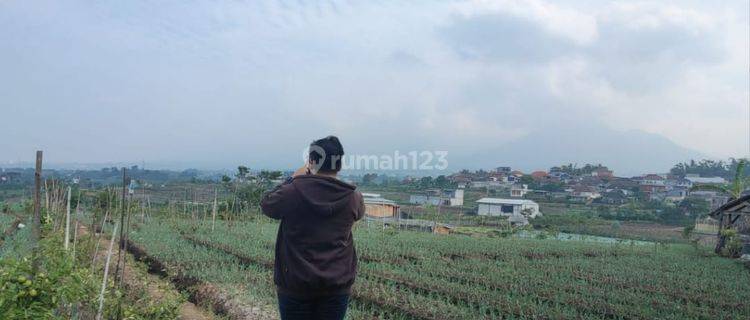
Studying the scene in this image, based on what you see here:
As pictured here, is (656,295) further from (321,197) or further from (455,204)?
(455,204)

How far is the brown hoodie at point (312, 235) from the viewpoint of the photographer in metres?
2.03

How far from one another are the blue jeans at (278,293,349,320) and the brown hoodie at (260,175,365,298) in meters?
0.03

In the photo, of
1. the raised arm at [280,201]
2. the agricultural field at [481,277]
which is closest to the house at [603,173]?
the agricultural field at [481,277]

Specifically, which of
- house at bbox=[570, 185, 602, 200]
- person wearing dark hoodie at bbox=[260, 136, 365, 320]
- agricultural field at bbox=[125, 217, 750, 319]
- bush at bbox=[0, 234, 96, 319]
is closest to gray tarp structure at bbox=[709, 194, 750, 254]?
agricultural field at bbox=[125, 217, 750, 319]

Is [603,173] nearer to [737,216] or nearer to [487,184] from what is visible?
[487,184]

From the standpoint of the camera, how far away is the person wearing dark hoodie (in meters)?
2.03

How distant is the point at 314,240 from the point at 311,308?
246 millimetres

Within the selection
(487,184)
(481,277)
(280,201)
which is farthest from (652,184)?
(280,201)

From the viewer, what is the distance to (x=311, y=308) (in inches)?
81.4

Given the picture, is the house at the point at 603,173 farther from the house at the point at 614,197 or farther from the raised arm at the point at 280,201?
the raised arm at the point at 280,201

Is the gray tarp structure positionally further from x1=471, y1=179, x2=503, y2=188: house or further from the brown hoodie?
x1=471, y1=179, x2=503, y2=188: house

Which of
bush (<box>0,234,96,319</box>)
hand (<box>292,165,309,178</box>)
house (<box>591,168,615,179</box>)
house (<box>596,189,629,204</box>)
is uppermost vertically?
house (<box>591,168,615,179</box>)

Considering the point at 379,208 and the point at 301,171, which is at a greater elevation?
the point at 301,171

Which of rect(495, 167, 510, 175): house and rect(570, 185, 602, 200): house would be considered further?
rect(495, 167, 510, 175): house
